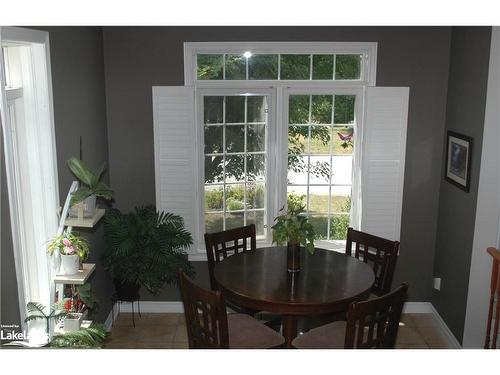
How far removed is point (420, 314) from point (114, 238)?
2857 millimetres

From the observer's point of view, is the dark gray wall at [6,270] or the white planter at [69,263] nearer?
the dark gray wall at [6,270]

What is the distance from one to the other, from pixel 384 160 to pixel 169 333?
2392mm

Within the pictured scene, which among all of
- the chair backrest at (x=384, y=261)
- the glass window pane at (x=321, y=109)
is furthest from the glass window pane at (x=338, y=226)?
the chair backrest at (x=384, y=261)

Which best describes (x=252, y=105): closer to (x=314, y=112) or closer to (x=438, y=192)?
(x=314, y=112)

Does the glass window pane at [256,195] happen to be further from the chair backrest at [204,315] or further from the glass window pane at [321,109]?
the chair backrest at [204,315]

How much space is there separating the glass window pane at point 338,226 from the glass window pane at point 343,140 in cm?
61

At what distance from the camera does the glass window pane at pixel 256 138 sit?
4.91 metres

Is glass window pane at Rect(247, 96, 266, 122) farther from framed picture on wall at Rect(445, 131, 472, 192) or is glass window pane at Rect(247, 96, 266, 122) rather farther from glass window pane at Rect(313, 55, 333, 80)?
framed picture on wall at Rect(445, 131, 472, 192)

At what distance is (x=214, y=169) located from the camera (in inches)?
195

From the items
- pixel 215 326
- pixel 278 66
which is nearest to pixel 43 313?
pixel 215 326

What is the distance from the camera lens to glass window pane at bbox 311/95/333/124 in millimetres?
4848

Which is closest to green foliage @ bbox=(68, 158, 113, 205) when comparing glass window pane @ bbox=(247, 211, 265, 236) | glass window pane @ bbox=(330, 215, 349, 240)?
glass window pane @ bbox=(247, 211, 265, 236)

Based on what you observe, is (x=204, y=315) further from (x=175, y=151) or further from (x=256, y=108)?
(x=256, y=108)
